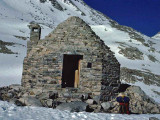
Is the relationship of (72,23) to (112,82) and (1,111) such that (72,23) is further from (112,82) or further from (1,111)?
(1,111)

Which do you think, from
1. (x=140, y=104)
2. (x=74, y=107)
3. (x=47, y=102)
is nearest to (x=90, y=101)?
(x=74, y=107)

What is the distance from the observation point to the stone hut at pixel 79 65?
1014 cm

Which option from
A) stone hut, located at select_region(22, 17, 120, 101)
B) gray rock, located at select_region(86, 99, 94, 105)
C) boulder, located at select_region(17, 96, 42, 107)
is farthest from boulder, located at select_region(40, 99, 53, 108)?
gray rock, located at select_region(86, 99, 94, 105)

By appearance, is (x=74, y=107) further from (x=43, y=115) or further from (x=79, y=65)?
(x=79, y=65)

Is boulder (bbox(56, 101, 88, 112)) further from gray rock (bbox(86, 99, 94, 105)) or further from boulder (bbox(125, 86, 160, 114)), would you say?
boulder (bbox(125, 86, 160, 114))

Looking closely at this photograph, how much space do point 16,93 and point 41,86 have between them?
6.46 feet

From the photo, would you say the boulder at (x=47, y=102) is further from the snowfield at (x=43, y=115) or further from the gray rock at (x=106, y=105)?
the gray rock at (x=106, y=105)

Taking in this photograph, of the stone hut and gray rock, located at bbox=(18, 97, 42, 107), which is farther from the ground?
the stone hut

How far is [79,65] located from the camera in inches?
420

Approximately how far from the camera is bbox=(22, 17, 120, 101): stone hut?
33.3 feet

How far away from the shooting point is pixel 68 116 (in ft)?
24.7

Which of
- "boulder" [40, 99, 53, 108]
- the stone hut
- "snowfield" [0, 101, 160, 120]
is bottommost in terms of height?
"snowfield" [0, 101, 160, 120]

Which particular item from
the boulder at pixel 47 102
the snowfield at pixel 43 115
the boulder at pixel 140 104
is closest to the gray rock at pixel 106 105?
the snowfield at pixel 43 115

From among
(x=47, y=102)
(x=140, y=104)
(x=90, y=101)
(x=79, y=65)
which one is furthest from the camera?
(x=79, y=65)
